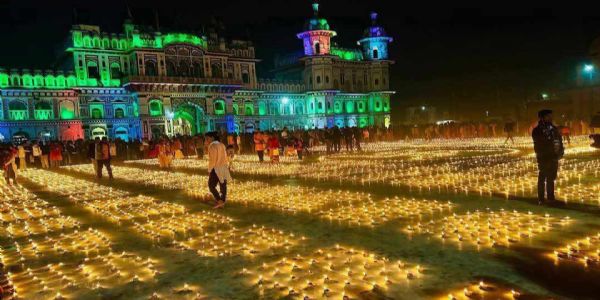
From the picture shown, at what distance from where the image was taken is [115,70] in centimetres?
4425

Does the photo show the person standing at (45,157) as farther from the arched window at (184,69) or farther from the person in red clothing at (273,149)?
the arched window at (184,69)

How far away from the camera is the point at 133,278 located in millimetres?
5277

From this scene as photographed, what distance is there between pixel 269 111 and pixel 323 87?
7272mm

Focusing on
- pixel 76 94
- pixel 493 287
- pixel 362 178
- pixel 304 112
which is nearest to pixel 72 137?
pixel 76 94

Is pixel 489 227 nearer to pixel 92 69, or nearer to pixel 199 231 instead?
pixel 199 231

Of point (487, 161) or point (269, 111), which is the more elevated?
point (269, 111)

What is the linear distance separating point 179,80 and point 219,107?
5.57 metres

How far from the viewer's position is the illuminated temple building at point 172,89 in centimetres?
4069

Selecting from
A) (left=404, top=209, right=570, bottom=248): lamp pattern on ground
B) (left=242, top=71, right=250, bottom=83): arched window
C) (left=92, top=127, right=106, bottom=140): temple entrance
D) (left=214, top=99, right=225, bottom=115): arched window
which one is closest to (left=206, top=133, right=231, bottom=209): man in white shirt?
(left=404, top=209, right=570, bottom=248): lamp pattern on ground

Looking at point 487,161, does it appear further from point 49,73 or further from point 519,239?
point 49,73

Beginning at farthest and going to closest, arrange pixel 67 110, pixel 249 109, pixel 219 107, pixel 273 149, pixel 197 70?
pixel 249 109 → pixel 219 107 → pixel 197 70 → pixel 67 110 → pixel 273 149

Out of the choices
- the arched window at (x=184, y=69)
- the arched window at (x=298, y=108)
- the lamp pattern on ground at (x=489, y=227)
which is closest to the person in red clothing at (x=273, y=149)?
the lamp pattern on ground at (x=489, y=227)

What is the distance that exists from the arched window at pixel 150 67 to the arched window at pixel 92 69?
4442mm

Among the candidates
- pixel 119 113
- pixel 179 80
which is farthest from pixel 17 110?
pixel 179 80
